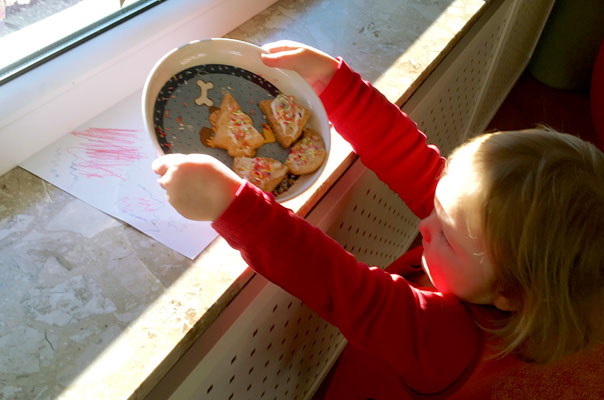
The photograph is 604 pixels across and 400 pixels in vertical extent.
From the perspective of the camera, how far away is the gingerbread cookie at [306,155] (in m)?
0.69

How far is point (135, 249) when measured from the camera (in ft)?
2.11

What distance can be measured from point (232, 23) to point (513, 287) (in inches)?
27.0

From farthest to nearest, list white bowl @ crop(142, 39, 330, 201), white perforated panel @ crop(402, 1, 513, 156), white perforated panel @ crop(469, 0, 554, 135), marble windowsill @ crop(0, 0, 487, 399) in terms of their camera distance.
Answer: white perforated panel @ crop(469, 0, 554, 135), white perforated panel @ crop(402, 1, 513, 156), white bowl @ crop(142, 39, 330, 201), marble windowsill @ crop(0, 0, 487, 399)

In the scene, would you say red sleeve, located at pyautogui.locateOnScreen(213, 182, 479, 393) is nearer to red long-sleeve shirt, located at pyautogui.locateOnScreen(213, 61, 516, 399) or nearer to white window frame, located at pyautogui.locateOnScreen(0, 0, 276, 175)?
red long-sleeve shirt, located at pyautogui.locateOnScreen(213, 61, 516, 399)

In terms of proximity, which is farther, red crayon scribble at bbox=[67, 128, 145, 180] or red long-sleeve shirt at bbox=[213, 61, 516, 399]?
red crayon scribble at bbox=[67, 128, 145, 180]

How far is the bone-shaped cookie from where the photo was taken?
69cm

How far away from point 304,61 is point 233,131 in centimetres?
16

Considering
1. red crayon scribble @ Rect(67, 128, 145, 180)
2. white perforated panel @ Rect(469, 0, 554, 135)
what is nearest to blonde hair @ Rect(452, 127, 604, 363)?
red crayon scribble @ Rect(67, 128, 145, 180)

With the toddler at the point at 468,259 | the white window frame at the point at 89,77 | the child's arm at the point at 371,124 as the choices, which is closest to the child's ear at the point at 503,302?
the toddler at the point at 468,259

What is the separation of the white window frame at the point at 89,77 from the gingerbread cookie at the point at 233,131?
0.20 m

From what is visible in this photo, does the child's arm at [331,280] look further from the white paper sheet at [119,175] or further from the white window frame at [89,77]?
the white window frame at [89,77]

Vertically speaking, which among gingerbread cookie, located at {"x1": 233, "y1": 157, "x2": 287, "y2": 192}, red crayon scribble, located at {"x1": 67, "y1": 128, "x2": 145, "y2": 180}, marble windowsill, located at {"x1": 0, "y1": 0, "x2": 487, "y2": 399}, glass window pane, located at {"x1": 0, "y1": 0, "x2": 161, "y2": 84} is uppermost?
glass window pane, located at {"x1": 0, "y1": 0, "x2": 161, "y2": 84}

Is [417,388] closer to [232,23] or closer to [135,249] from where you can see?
[135,249]

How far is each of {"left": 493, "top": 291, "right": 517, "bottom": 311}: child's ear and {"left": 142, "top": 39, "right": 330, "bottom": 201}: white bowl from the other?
297 millimetres
